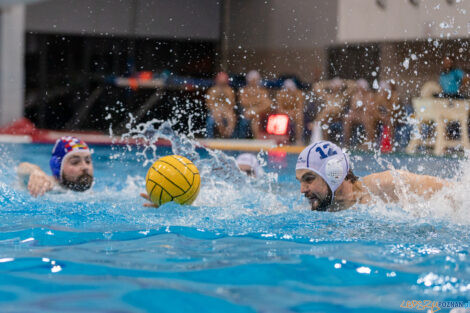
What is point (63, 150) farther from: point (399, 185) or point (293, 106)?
point (293, 106)

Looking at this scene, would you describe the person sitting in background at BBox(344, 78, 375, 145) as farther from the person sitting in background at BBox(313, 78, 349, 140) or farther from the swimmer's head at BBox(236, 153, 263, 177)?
the swimmer's head at BBox(236, 153, 263, 177)

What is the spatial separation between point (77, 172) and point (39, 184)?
411mm

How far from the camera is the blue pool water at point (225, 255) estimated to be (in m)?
2.43

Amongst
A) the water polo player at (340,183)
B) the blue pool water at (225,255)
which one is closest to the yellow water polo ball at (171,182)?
the blue pool water at (225,255)

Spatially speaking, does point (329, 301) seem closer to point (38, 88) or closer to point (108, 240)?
point (108, 240)

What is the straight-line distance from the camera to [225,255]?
3.14 meters

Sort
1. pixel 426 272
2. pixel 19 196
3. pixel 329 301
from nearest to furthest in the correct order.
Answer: pixel 329 301 → pixel 426 272 → pixel 19 196

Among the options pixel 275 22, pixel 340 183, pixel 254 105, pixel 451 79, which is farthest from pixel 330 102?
pixel 340 183

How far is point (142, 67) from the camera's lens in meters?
15.7

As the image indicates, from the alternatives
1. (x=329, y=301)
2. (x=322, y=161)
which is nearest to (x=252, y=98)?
(x=322, y=161)

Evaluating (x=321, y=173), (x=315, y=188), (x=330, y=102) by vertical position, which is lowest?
(x=315, y=188)

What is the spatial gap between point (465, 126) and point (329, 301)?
9.63 meters

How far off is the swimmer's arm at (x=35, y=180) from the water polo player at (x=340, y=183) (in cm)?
220

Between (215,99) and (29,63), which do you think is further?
Result: (29,63)
